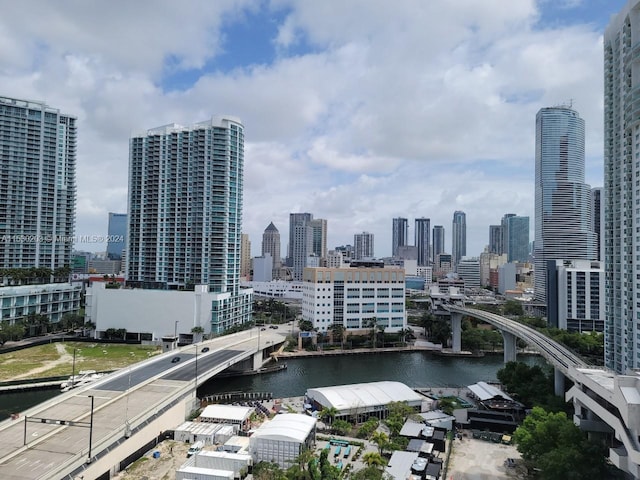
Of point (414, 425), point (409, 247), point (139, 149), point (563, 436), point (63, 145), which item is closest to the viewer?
point (563, 436)

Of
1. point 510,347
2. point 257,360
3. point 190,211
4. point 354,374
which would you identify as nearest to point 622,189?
point 510,347

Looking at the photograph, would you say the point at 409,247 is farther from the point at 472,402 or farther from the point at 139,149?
the point at 472,402

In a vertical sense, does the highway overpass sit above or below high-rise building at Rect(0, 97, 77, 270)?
below

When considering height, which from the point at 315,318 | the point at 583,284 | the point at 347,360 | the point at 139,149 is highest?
the point at 139,149

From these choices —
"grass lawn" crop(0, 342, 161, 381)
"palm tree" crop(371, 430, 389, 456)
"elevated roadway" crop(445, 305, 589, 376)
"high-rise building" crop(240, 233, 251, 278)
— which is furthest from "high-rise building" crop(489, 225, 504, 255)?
"palm tree" crop(371, 430, 389, 456)

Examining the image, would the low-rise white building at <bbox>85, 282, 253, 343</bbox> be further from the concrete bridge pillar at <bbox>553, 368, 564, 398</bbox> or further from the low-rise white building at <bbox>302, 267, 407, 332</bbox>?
the concrete bridge pillar at <bbox>553, 368, 564, 398</bbox>

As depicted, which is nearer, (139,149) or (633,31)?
(633,31)

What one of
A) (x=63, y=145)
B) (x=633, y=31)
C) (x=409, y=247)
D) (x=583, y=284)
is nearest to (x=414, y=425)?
(x=633, y=31)
